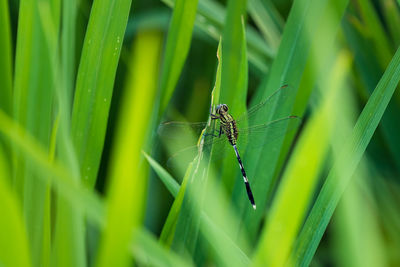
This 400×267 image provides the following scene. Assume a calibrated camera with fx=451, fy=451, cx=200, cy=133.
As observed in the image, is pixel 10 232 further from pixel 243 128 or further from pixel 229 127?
pixel 229 127

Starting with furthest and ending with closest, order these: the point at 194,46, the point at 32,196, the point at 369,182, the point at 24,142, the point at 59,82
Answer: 1. the point at 194,46
2. the point at 369,182
3. the point at 32,196
4. the point at 59,82
5. the point at 24,142

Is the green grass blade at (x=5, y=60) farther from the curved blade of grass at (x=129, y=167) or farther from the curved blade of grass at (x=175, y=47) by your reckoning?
the curved blade of grass at (x=129, y=167)

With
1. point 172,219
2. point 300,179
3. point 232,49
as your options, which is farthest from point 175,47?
point 300,179

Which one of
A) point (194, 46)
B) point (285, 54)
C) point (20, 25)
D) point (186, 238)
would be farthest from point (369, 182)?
point (20, 25)

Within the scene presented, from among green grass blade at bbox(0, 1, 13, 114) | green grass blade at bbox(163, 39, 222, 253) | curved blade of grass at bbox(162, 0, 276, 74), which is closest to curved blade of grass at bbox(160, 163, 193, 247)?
green grass blade at bbox(163, 39, 222, 253)

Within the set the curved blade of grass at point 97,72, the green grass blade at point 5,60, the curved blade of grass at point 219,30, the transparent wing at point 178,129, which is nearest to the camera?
the curved blade of grass at point 97,72

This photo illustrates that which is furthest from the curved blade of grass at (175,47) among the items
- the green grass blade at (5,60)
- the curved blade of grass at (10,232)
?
the curved blade of grass at (10,232)

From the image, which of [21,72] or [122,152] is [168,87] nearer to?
[21,72]
